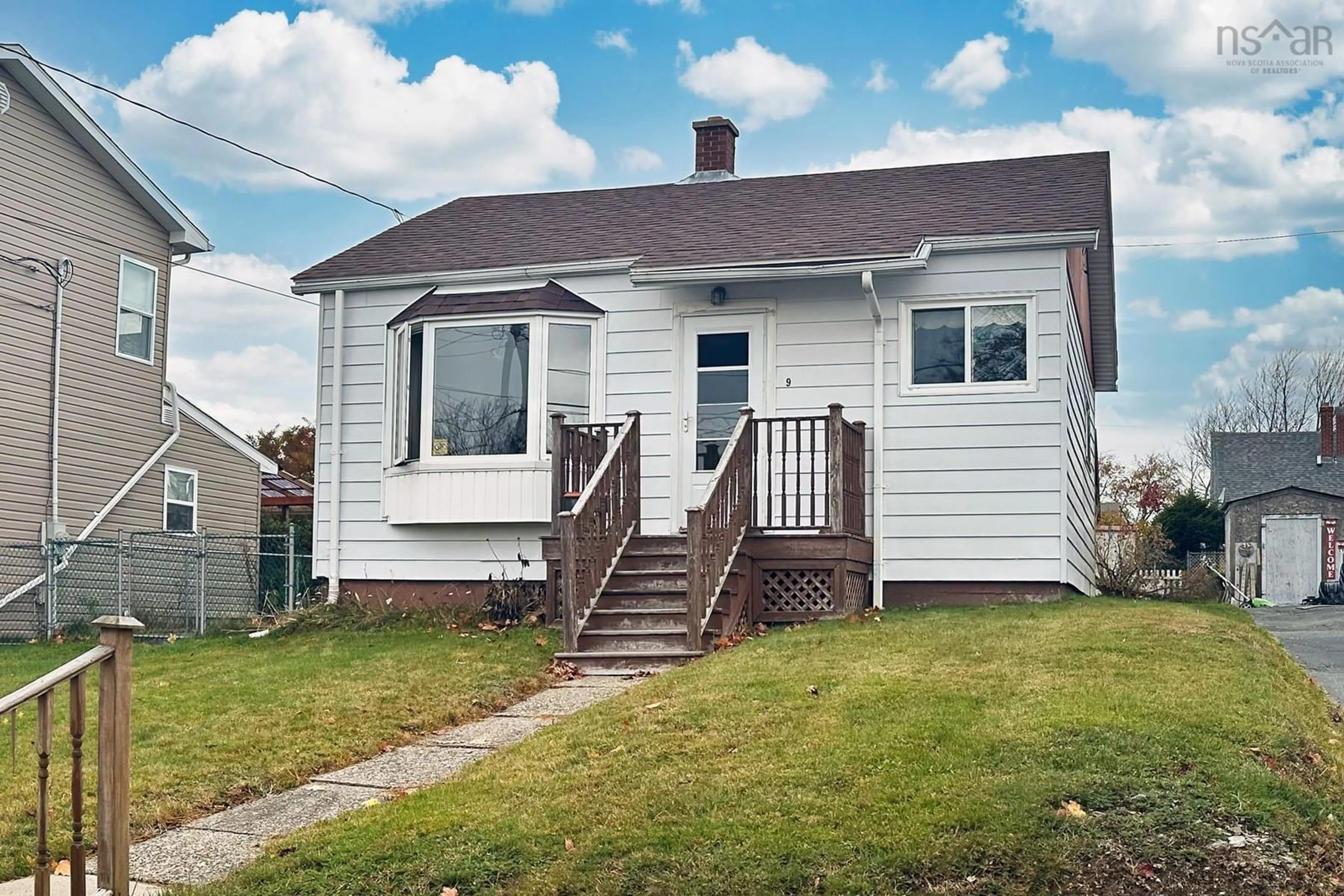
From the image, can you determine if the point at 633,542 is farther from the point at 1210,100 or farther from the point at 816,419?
the point at 1210,100

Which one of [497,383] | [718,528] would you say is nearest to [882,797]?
[718,528]

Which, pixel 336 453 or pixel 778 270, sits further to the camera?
pixel 336 453

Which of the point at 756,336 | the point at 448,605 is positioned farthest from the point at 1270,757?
the point at 448,605

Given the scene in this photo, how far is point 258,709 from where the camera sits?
8945 mm

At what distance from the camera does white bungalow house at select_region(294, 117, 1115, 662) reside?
1255cm

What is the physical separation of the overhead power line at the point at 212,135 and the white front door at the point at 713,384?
5.20 m

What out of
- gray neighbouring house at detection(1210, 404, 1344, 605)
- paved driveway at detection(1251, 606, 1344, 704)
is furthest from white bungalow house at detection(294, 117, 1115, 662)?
gray neighbouring house at detection(1210, 404, 1344, 605)

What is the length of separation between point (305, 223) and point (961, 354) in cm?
1259

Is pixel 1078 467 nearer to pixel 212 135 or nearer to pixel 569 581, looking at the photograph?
pixel 569 581

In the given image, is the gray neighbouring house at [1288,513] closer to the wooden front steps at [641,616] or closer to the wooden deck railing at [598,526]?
the wooden deck railing at [598,526]

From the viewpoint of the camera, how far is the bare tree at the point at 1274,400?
160 ft

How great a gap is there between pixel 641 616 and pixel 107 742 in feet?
21.1

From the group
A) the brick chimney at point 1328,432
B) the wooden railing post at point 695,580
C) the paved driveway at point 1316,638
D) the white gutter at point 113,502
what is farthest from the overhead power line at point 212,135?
the brick chimney at point 1328,432

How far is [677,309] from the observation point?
1412 centimetres
